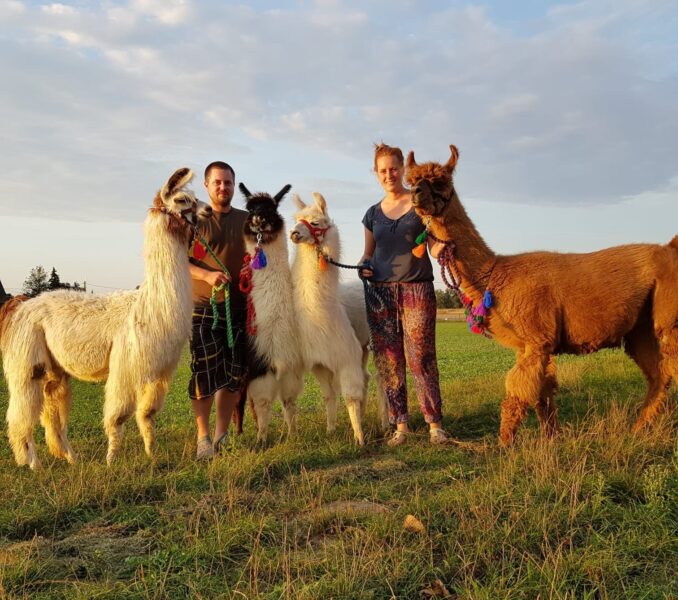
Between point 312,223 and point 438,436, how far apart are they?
2.02 meters

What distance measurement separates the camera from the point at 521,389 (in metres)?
4.27

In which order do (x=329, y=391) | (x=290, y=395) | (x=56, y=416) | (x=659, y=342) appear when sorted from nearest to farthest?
(x=659, y=342)
(x=56, y=416)
(x=290, y=395)
(x=329, y=391)

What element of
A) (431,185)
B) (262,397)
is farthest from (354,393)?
(431,185)

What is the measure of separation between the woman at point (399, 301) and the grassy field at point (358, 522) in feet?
1.56

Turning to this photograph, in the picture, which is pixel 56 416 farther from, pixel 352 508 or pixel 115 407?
pixel 352 508

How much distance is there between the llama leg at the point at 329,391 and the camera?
5285 mm

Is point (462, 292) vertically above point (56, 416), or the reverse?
point (462, 292)

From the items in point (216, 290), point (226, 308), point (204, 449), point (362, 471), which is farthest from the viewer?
point (226, 308)

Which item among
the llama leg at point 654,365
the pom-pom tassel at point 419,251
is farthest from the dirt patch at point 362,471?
the llama leg at point 654,365

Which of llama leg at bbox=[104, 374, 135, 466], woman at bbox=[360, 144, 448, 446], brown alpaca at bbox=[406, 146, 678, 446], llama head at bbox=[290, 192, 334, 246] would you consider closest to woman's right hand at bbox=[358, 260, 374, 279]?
woman at bbox=[360, 144, 448, 446]

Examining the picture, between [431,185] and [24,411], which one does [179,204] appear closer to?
[431,185]

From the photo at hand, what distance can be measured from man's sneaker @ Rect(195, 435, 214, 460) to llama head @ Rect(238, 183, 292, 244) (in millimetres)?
1653

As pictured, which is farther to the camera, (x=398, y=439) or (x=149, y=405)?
(x=398, y=439)

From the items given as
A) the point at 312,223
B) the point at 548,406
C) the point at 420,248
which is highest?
the point at 312,223
